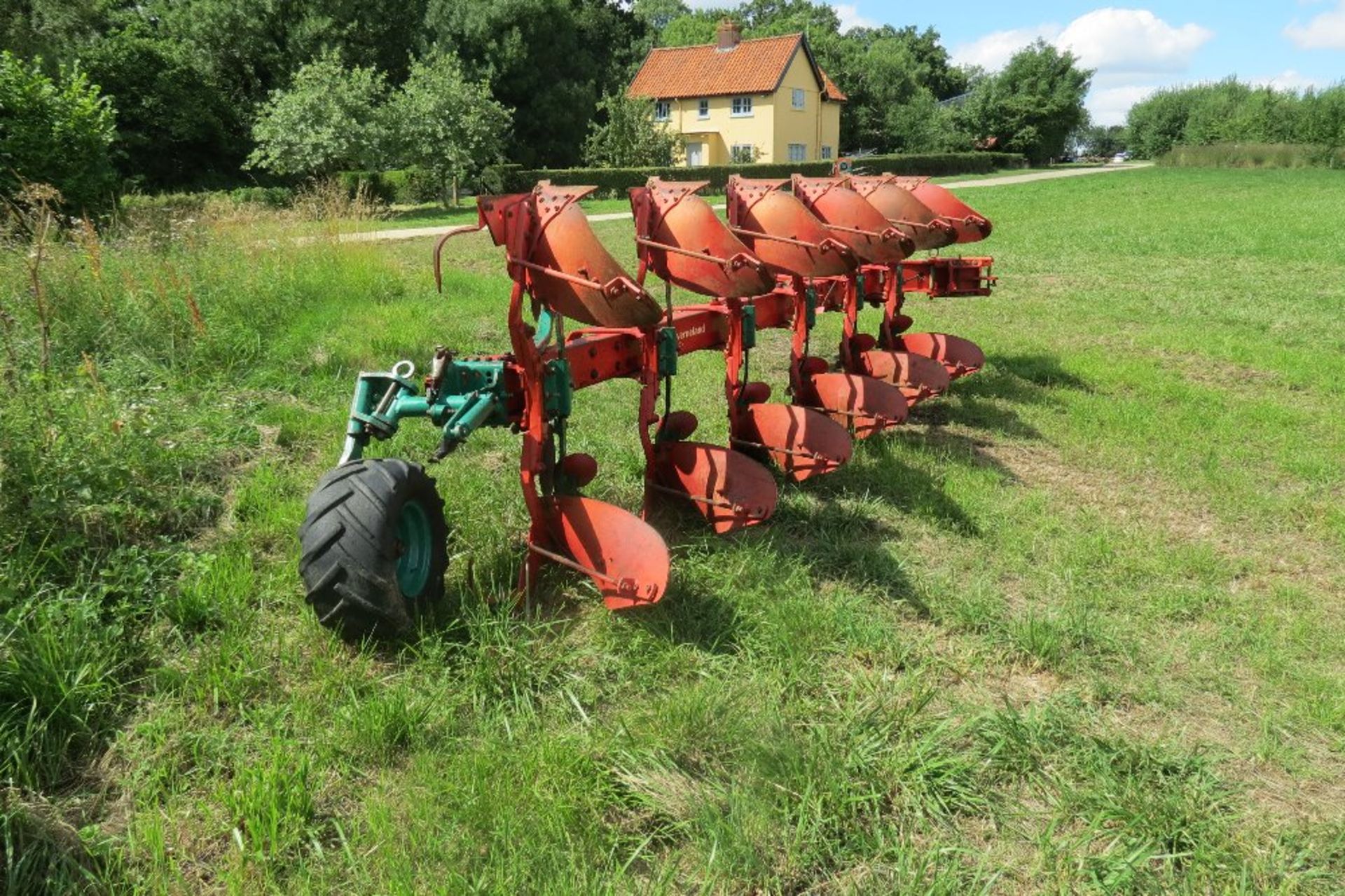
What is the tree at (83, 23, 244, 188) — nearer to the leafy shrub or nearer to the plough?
the leafy shrub

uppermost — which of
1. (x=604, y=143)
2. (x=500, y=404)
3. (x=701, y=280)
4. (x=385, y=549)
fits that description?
(x=604, y=143)

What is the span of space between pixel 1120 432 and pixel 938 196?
2.01m

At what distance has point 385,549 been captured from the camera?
285cm

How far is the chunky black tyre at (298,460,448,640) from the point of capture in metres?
2.82

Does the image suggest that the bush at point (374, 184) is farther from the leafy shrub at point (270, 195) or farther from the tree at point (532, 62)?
the tree at point (532, 62)

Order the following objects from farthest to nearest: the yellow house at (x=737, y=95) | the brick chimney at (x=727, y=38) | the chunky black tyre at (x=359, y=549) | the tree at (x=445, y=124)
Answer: the brick chimney at (x=727, y=38) < the yellow house at (x=737, y=95) < the tree at (x=445, y=124) < the chunky black tyre at (x=359, y=549)

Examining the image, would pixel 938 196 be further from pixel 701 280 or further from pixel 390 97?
pixel 390 97

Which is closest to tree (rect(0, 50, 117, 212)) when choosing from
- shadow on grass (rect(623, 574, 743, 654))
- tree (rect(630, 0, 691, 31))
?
shadow on grass (rect(623, 574, 743, 654))

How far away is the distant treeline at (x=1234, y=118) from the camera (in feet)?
151

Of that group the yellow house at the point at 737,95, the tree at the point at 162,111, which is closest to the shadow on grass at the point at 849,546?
the tree at the point at 162,111

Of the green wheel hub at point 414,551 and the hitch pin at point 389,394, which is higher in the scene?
the hitch pin at point 389,394

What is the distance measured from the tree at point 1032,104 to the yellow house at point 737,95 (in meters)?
13.3

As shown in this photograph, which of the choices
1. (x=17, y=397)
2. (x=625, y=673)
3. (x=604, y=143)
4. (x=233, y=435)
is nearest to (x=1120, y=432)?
(x=625, y=673)

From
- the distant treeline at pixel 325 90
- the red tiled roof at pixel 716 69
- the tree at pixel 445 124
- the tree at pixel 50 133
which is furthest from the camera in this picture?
the red tiled roof at pixel 716 69
